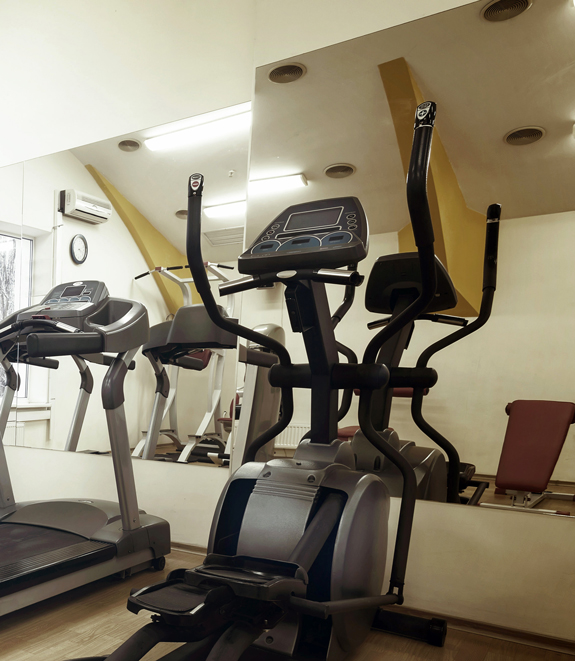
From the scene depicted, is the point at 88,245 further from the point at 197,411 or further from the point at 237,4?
the point at 237,4

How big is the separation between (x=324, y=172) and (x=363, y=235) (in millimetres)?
930

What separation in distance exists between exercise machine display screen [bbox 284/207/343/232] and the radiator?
3.24 ft

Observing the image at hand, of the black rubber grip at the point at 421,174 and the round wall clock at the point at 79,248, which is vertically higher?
the round wall clock at the point at 79,248

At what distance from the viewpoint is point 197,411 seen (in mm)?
2764

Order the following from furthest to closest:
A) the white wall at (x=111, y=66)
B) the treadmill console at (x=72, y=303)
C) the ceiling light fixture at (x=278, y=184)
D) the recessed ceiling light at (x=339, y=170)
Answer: the white wall at (x=111, y=66) < the treadmill console at (x=72, y=303) < the ceiling light fixture at (x=278, y=184) < the recessed ceiling light at (x=339, y=170)

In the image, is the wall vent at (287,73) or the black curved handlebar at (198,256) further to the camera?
the wall vent at (287,73)

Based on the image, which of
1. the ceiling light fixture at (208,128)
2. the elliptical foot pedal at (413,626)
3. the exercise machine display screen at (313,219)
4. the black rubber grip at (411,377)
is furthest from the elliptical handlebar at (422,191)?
the ceiling light fixture at (208,128)

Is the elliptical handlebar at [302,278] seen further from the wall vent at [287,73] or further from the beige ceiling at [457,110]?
the wall vent at [287,73]

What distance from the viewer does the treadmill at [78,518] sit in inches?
75.9

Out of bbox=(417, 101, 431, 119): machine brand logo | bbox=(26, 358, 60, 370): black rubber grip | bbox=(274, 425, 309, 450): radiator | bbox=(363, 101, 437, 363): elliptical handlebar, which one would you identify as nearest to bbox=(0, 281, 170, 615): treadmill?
bbox=(26, 358, 60, 370): black rubber grip

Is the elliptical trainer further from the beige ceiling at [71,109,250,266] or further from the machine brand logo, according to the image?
the beige ceiling at [71,109,250,266]

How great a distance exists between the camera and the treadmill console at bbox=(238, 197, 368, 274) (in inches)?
59.4

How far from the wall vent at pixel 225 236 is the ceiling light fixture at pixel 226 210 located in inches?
2.8

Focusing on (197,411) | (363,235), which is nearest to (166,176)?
(197,411)
